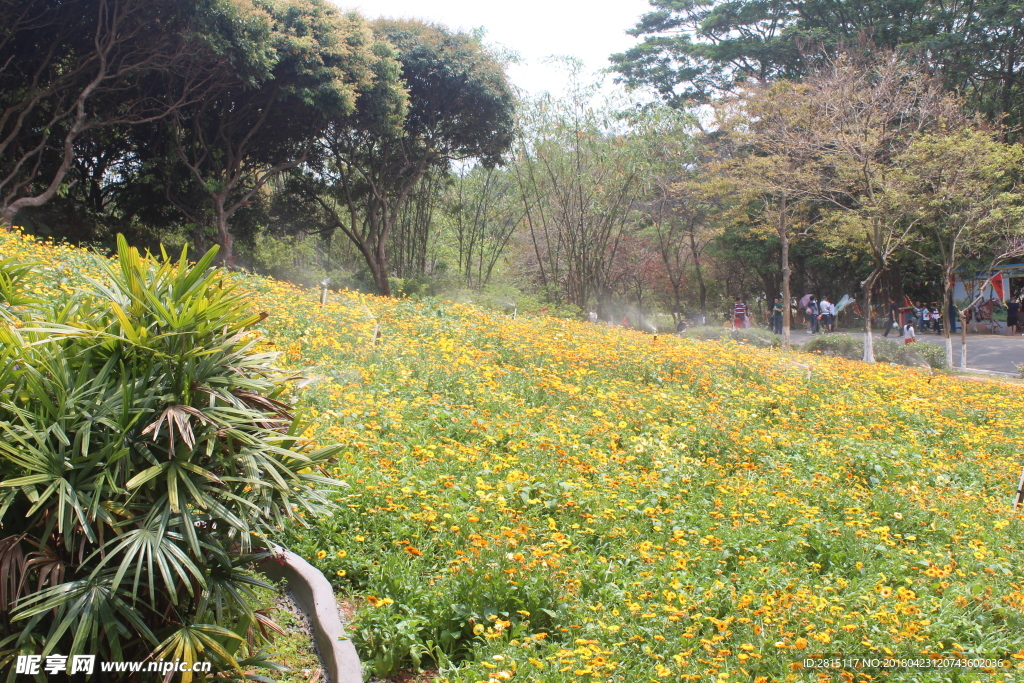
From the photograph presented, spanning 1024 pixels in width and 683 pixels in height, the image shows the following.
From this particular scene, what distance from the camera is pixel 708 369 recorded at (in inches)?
393

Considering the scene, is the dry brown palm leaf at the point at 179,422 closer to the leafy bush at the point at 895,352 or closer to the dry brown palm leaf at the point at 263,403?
the dry brown palm leaf at the point at 263,403

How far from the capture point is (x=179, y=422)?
2559 millimetres

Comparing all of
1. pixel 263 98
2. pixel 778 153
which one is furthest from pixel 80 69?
pixel 778 153

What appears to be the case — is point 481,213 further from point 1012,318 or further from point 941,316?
point 1012,318

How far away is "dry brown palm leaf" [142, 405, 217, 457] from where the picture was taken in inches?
100

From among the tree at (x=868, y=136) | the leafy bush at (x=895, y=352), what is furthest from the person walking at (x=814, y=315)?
the leafy bush at (x=895, y=352)

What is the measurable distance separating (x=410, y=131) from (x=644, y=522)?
58.9 ft

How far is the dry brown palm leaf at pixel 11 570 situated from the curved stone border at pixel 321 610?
2.79 ft

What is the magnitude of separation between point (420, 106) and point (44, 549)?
63.3 feet

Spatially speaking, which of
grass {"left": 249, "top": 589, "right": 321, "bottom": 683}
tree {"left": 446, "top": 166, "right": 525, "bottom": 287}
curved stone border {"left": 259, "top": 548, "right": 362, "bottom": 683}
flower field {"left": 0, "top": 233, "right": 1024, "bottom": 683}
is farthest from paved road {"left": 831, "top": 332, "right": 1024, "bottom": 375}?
grass {"left": 249, "top": 589, "right": 321, "bottom": 683}

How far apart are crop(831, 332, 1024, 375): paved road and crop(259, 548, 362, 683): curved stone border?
1832cm

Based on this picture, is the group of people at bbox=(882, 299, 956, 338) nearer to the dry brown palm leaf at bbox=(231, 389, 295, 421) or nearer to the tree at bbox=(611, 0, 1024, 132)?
the tree at bbox=(611, 0, 1024, 132)

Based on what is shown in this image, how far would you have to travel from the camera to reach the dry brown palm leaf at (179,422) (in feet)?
8.35

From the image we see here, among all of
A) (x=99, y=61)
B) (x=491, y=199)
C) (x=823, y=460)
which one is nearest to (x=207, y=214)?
(x=99, y=61)
